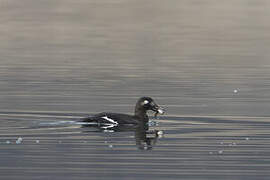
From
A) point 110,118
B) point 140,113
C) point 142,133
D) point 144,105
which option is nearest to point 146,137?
point 142,133

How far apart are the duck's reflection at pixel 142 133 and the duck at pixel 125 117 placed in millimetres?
92

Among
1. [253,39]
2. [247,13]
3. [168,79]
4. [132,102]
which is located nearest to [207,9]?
[247,13]

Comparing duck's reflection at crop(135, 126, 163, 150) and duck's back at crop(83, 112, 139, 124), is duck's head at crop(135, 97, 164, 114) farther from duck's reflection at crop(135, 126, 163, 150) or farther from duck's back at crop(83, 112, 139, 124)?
duck's back at crop(83, 112, 139, 124)

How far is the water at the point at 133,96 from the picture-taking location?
17.9 metres

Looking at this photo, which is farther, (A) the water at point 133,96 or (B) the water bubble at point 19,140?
(B) the water bubble at point 19,140

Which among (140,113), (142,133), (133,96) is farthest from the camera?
(133,96)

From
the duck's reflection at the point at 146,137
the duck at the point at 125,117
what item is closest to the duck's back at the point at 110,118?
the duck at the point at 125,117

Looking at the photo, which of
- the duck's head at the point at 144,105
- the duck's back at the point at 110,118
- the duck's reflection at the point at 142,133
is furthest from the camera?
the duck's head at the point at 144,105

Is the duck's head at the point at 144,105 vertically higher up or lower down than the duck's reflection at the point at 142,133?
higher up

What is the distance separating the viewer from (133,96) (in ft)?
93.1

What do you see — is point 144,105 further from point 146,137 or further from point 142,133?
point 146,137

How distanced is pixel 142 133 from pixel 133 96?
19.4 feet

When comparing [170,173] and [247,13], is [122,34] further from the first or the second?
[170,173]

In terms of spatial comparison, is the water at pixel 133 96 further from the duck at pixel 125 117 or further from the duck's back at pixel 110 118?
the duck's back at pixel 110 118
